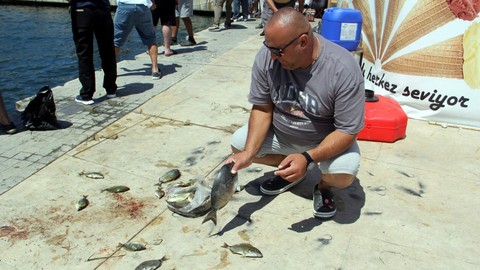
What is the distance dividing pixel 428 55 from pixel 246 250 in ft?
11.1

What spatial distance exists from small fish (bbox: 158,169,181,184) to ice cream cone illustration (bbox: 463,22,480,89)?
339cm

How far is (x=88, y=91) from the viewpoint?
552 cm

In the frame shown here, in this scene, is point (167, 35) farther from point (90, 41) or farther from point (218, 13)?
point (218, 13)

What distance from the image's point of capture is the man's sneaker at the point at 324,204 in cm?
329

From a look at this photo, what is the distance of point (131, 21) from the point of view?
637 centimetres

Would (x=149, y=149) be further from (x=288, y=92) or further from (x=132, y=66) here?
(x=132, y=66)

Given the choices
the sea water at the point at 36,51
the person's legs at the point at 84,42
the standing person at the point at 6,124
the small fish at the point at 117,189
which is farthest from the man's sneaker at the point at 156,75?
the small fish at the point at 117,189

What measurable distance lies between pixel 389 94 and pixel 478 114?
1021 millimetres

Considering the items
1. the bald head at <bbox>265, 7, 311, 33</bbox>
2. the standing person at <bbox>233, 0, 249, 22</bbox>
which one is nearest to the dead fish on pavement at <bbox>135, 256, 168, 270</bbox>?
the bald head at <bbox>265, 7, 311, 33</bbox>

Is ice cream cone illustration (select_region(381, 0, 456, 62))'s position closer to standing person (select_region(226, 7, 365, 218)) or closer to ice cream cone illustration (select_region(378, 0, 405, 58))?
ice cream cone illustration (select_region(378, 0, 405, 58))

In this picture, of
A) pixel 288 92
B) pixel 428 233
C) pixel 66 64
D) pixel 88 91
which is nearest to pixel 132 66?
pixel 88 91

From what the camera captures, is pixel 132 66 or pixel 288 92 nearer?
pixel 288 92

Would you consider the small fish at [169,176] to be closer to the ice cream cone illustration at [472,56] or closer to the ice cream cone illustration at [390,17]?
the ice cream cone illustration at [390,17]

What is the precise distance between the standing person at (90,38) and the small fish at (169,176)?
90.0 inches
